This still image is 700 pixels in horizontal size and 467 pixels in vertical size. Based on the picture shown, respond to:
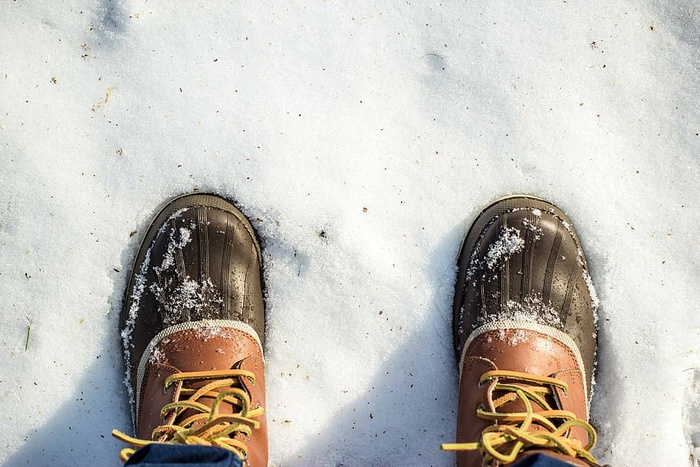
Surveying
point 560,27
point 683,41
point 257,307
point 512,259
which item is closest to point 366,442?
point 257,307

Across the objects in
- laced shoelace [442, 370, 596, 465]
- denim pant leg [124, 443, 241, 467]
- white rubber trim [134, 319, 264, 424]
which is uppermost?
white rubber trim [134, 319, 264, 424]

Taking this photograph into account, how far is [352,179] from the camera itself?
4.34ft

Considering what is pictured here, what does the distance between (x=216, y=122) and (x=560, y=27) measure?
32.6 inches

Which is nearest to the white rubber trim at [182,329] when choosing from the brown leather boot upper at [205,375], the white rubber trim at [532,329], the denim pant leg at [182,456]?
the brown leather boot upper at [205,375]

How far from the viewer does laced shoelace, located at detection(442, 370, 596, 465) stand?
108cm

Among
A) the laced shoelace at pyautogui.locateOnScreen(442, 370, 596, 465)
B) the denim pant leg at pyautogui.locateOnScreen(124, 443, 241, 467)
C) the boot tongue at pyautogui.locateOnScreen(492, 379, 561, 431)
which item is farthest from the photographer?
the boot tongue at pyautogui.locateOnScreen(492, 379, 561, 431)

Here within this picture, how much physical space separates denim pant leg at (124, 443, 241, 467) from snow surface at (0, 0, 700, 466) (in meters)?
0.44

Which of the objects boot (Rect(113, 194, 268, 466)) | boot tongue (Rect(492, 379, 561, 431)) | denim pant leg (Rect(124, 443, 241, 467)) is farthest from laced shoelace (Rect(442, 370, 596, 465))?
boot (Rect(113, 194, 268, 466))

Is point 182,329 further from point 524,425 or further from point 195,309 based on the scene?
point 524,425

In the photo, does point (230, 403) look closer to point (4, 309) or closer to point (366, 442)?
point (366, 442)

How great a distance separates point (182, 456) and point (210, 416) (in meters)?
0.27

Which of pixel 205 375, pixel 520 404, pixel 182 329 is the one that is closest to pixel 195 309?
pixel 182 329

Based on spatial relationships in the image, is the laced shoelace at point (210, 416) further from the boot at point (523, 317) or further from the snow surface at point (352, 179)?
the boot at point (523, 317)

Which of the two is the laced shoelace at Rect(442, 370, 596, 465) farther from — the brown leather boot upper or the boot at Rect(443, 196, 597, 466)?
the brown leather boot upper
